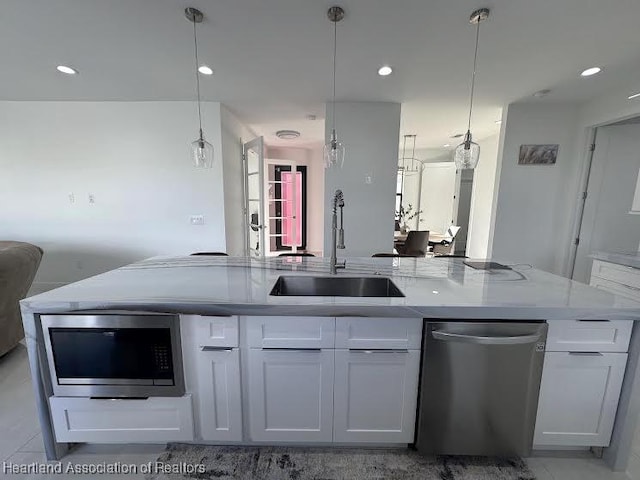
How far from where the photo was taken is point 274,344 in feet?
3.89

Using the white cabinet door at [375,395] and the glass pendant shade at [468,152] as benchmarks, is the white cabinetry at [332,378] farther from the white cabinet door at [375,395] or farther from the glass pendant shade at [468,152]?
the glass pendant shade at [468,152]

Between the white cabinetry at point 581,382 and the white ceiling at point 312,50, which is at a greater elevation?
the white ceiling at point 312,50

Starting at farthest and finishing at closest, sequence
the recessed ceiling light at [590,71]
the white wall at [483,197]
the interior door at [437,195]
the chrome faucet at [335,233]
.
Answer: the interior door at [437,195], the white wall at [483,197], the recessed ceiling light at [590,71], the chrome faucet at [335,233]

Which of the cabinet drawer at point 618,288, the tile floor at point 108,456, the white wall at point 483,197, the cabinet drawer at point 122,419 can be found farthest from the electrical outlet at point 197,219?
the white wall at point 483,197

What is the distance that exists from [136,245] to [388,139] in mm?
3802

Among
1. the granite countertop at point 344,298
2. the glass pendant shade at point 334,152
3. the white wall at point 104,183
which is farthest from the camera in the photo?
the white wall at point 104,183

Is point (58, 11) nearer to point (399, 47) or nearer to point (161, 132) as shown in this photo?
point (161, 132)

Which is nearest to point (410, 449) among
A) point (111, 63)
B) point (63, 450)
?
point (63, 450)

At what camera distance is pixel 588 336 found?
1.16m

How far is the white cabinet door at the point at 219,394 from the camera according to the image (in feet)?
3.93

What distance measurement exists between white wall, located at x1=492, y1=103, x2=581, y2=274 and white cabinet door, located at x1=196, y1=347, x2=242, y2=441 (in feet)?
12.2

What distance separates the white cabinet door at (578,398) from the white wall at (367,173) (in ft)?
8.30

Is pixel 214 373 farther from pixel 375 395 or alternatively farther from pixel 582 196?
pixel 582 196

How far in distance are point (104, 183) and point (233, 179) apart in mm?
1662
